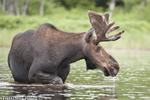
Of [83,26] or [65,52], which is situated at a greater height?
[65,52]

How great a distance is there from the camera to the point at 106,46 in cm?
3462

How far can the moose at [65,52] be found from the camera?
10766 millimetres

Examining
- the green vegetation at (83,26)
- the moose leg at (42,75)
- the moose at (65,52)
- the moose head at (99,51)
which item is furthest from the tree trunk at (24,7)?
the moose head at (99,51)

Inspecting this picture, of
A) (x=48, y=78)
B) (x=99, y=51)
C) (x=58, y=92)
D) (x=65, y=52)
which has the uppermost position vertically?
(x=99, y=51)

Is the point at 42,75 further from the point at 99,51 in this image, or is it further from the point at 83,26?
the point at 83,26

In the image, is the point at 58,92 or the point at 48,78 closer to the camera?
the point at 58,92

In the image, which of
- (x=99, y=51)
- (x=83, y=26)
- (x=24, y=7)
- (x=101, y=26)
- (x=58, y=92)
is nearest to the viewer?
(x=58, y=92)

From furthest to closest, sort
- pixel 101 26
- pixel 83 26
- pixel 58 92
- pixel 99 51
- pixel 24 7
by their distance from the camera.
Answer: pixel 24 7, pixel 83 26, pixel 99 51, pixel 101 26, pixel 58 92

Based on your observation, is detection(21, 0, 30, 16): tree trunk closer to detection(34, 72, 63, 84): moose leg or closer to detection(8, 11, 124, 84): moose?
detection(8, 11, 124, 84): moose

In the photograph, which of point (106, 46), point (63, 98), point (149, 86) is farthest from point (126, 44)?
point (63, 98)

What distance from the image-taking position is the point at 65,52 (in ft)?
36.0

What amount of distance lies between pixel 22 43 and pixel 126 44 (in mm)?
23825

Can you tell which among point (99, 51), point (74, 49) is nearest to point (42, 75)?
point (74, 49)

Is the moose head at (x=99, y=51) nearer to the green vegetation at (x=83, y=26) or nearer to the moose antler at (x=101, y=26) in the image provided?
the moose antler at (x=101, y=26)
